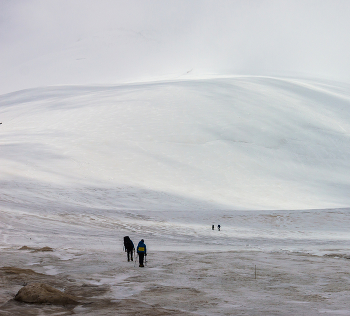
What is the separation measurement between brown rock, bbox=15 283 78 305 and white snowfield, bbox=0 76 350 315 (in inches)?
26.5

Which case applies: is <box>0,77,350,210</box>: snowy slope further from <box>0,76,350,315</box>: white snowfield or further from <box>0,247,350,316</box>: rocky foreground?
<box>0,247,350,316</box>: rocky foreground

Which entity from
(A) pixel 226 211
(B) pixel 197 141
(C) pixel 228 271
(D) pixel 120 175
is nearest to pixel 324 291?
(C) pixel 228 271

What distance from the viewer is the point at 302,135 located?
44.0m

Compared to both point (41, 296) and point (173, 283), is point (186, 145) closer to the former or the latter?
point (173, 283)

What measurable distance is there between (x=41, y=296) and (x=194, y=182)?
986 inches

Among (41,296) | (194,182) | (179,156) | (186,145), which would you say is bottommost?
(41,296)

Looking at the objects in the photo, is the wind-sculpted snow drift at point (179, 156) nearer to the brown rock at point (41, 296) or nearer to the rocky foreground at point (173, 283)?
the rocky foreground at point (173, 283)

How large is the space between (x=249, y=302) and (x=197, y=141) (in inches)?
1239

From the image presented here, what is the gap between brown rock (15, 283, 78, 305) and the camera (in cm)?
852

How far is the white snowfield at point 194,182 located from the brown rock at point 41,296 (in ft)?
2.21

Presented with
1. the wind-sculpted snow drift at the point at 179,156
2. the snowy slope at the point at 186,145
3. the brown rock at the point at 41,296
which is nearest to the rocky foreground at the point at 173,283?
the brown rock at the point at 41,296

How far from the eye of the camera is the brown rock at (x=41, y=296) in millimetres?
8523

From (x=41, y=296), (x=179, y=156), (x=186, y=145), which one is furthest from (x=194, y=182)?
(x=41, y=296)

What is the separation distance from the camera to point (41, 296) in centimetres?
860
